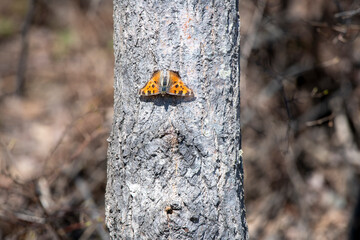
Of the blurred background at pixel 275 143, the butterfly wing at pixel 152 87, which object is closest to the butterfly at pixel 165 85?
the butterfly wing at pixel 152 87

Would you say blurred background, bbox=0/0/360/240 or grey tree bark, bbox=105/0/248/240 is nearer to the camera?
grey tree bark, bbox=105/0/248/240

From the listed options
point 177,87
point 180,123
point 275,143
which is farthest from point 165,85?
point 275,143

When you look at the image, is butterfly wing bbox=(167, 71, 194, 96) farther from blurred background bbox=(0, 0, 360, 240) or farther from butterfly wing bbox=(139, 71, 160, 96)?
blurred background bbox=(0, 0, 360, 240)

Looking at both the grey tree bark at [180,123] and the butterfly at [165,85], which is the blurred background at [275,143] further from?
the butterfly at [165,85]

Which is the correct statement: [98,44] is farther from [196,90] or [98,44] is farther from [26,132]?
[196,90]

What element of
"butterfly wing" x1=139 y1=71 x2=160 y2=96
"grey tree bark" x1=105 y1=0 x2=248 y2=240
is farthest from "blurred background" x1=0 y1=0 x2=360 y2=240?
"butterfly wing" x1=139 y1=71 x2=160 y2=96

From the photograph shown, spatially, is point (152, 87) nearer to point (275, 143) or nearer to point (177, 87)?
point (177, 87)

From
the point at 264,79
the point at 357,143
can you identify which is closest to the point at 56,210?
the point at 264,79
